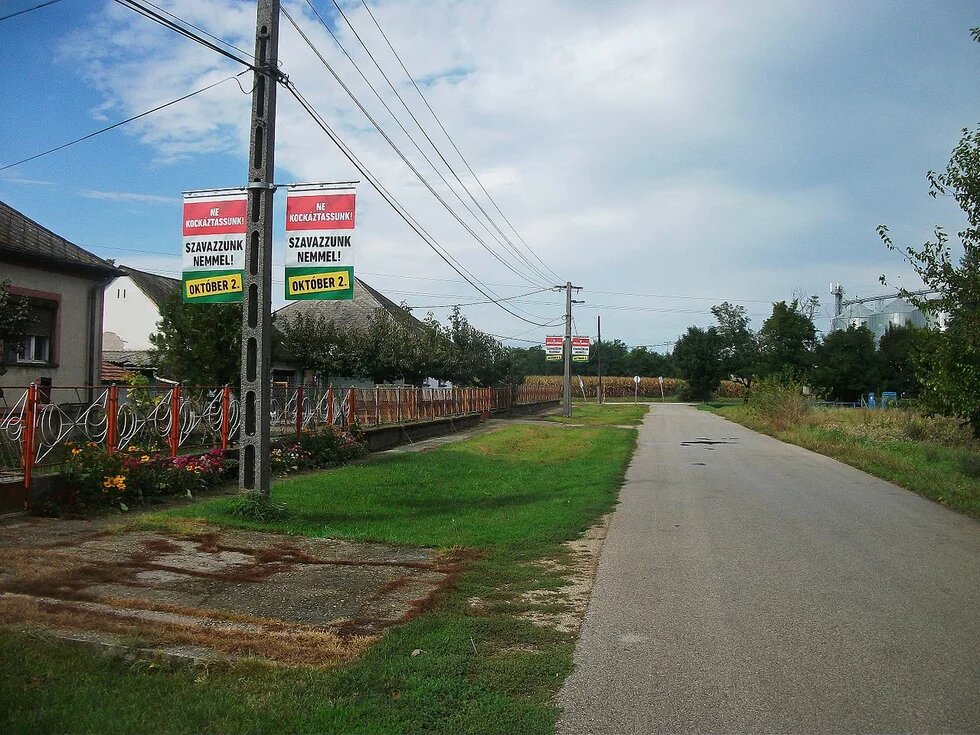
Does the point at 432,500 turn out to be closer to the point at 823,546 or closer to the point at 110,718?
the point at 823,546

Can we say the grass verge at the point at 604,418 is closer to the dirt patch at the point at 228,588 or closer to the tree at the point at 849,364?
the tree at the point at 849,364

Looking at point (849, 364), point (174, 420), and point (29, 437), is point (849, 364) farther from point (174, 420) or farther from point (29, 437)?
point (29, 437)

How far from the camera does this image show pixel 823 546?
9.71 metres

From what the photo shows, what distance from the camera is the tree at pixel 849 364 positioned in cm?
6394

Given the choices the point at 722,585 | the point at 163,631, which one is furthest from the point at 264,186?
the point at 722,585

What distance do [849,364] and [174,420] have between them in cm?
6008

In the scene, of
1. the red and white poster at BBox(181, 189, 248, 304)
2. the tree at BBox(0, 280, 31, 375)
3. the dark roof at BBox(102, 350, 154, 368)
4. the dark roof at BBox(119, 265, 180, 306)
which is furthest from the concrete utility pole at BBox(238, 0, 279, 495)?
the dark roof at BBox(119, 265, 180, 306)

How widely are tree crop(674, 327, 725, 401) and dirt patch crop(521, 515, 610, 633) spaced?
260 ft

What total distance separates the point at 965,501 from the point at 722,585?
8180mm

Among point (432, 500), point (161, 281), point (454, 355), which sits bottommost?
point (432, 500)

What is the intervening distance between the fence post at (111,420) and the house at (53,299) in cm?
667

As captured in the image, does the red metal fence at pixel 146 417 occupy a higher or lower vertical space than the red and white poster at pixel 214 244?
lower

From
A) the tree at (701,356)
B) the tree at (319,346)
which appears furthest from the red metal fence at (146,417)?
the tree at (701,356)

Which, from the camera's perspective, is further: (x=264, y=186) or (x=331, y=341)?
(x=331, y=341)
